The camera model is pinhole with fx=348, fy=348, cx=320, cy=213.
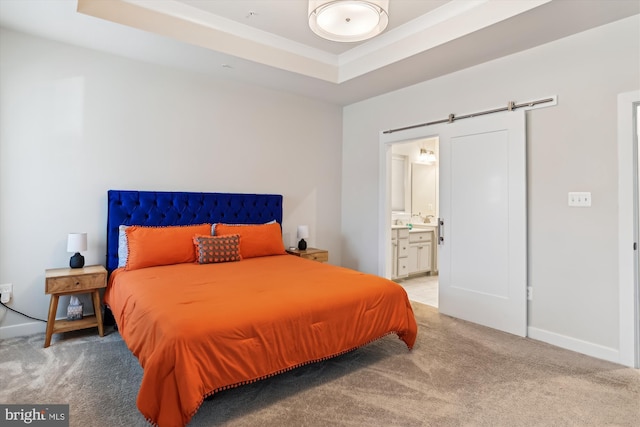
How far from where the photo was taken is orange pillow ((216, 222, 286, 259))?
3.77 metres

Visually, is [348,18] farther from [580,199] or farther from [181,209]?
[181,209]

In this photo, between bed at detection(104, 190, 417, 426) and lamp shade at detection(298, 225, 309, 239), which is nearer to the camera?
bed at detection(104, 190, 417, 426)

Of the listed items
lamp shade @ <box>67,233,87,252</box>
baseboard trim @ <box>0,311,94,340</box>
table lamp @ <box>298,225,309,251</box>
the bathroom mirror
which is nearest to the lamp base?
lamp shade @ <box>67,233,87,252</box>

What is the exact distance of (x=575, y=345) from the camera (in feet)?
9.75

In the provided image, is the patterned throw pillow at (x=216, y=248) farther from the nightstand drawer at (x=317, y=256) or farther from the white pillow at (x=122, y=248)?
the nightstand drawer at (x=317, y=256)

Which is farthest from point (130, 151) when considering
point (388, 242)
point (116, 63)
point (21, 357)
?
point (388, 242)

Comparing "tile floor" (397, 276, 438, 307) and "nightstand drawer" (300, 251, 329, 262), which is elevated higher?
"nightstand drawer" (300, 251, 329, 262)

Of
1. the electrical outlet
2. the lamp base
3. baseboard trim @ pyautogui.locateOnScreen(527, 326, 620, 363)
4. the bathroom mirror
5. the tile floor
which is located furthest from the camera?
the bathroom mirror

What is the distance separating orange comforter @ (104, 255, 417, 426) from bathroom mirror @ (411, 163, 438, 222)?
3767mm

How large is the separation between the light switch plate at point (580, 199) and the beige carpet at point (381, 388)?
125 cm

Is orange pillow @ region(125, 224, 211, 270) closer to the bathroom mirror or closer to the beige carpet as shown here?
the beige carpet

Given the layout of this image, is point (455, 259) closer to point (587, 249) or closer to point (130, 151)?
point (587, 249)

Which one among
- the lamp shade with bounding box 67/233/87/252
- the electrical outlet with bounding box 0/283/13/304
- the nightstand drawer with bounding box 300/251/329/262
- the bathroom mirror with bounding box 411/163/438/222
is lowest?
the electrical outlet with bounding box 0/283/13/304

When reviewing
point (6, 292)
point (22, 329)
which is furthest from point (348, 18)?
point (22, 329)
